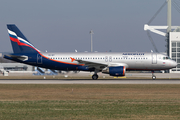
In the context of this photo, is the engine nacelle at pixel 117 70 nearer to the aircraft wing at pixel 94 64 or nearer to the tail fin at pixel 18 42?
the aircraft wing at pixel 94 64

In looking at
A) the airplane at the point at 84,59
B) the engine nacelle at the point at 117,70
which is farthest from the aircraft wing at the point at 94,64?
the engine nacelle at the point at 117,70

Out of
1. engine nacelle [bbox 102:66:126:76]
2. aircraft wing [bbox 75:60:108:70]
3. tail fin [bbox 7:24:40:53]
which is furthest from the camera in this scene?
tail fin [bbox 7:24:40:53]

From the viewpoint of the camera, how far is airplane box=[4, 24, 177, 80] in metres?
48.7

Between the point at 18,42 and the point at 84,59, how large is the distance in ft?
38.2

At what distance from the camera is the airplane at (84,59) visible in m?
48.7

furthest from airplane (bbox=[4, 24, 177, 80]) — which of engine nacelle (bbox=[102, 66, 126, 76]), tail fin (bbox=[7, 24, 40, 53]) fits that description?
engine nacelle (bbox=[102, 66, 126, 76])

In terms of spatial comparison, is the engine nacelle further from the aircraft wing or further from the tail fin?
the tail fin

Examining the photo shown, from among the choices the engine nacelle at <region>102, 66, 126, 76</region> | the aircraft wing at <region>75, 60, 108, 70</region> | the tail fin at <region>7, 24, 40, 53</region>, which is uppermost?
the tail fin at <region>7, 24, 40, 53</region>

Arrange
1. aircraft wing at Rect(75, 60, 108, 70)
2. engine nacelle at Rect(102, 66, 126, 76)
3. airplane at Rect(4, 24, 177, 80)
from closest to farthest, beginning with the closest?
engine nacelle at Rect(102, 66, 126, 76) < aircraft wing at Rect(75, 60, 108, 70) < airplane at Rect(4, 24, 177, 80)

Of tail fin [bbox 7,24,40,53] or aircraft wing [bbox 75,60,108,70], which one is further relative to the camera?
tail fin [bbox 7,24,40,53]

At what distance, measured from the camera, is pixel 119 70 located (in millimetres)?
46125

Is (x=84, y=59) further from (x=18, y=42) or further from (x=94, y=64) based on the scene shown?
(x=18, y=42)

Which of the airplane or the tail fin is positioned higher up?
the tail fin

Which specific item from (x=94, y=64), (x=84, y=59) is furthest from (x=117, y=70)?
(x=84, y=59)
